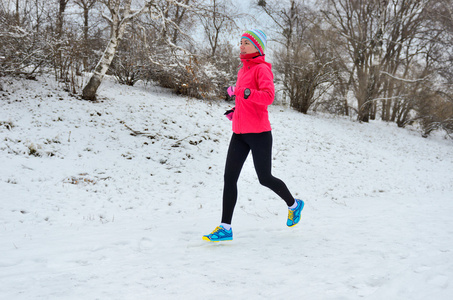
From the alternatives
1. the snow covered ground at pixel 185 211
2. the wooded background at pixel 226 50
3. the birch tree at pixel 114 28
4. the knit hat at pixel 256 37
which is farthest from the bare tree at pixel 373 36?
the knit hat at pixel 256 37

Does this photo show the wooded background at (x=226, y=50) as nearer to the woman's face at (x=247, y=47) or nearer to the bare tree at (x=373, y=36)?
the bare tree at (x=373, y=36)

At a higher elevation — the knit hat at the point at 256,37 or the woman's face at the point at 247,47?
the knit hat at the point at 256,37

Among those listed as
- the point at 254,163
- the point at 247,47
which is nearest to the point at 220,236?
the point at 254,163

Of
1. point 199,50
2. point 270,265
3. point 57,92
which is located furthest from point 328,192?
point 57,92

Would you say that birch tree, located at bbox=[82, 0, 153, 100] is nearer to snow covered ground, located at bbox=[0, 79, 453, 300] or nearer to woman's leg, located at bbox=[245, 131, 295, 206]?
snow covered ground, located at bbox=[0, 79, 453, 300]

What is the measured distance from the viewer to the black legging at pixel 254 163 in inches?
98.7

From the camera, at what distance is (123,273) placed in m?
1.87

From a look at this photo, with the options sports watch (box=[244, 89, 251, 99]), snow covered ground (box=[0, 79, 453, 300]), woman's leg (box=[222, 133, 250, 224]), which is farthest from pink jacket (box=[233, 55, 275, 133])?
snow covered ground (box=[0, 79, 453, 300])

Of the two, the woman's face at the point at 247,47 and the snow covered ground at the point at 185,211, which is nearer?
the snow covered ground at the point at 185,211

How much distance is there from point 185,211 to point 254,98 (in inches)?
108

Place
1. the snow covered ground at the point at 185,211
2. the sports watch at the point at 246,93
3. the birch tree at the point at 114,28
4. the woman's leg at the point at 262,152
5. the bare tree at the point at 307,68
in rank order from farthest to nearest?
the bare tree at the point at 307,68 → the birch tree at the point at 114,28 → the woman's leg at the point at 262,152 → the sports watch at the point at 246,93 → the snow covered ground at the point at 185,211

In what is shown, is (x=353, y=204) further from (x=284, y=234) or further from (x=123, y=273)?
(x=123, y=273)

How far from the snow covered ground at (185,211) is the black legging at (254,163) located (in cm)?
44

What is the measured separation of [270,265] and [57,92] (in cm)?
896
